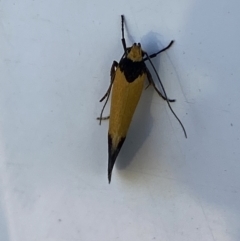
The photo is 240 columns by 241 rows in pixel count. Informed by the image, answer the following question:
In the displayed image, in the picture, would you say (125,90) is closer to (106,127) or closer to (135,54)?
(135,54)

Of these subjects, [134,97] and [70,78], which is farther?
[70,78]

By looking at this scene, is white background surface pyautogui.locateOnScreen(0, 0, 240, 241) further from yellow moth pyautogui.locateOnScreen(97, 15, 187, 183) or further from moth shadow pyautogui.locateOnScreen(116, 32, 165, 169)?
yellow moth pyautogui.locateOnScreen(97, 15, 187, 183)

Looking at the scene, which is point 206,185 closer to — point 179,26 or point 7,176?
point 179,26

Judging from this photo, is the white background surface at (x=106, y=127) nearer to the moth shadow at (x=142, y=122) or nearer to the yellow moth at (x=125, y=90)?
the moth shadow at (x=142, y=122)

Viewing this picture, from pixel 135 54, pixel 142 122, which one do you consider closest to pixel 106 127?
pixel 142 122

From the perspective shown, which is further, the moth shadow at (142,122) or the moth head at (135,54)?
the moth shadow at (142,122)

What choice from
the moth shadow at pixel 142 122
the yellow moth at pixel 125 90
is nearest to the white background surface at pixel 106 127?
the moth shadow at pixel 142 122

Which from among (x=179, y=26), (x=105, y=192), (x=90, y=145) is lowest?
(x=105, y=192)

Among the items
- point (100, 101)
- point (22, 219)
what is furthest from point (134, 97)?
point (22, 219)
